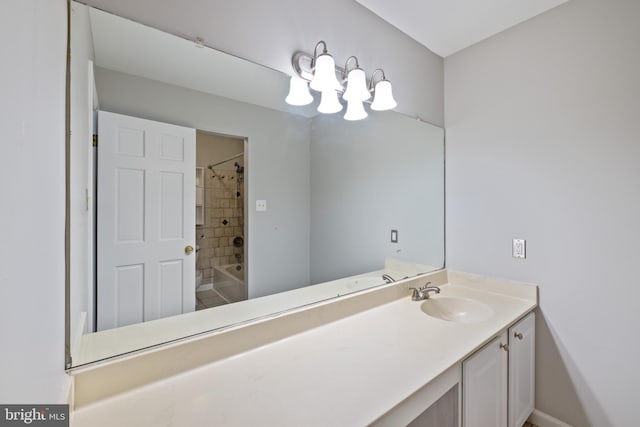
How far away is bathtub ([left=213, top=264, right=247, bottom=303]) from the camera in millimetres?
1218

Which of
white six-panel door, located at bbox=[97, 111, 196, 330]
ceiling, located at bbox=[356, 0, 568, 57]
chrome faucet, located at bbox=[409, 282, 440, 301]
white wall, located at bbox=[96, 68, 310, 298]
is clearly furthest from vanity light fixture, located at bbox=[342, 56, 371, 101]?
chrome faucet, located at bbox=[409, 282, 440, 301]

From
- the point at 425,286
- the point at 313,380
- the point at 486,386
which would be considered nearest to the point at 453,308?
the point at 425,286

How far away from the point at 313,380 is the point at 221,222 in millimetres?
743

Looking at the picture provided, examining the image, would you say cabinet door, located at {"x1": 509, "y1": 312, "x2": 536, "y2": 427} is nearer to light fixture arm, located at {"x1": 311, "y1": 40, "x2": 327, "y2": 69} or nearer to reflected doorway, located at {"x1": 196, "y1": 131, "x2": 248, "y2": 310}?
reflected doorway, located at {"x1": 196, "y1": 131, "x2": 248, "y2": 310}

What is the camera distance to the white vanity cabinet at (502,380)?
1133 millimetres

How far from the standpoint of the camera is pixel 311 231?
1.61 metres

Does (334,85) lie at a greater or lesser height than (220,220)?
greater

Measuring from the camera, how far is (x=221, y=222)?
126cm

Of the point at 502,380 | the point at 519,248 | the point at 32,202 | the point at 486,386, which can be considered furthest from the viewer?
the point at 519,248

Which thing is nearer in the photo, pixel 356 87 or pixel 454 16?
pixel 356 87

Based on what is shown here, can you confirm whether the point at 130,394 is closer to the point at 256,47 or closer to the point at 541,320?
the point at 256,47

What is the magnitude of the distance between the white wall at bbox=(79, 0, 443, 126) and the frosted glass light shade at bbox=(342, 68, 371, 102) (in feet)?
0.29

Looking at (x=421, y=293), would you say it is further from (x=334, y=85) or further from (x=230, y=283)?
(x=334, y=85)

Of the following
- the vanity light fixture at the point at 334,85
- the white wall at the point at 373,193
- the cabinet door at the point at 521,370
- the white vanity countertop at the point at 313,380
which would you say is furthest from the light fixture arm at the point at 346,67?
the cabinet door at the point at 521,370
